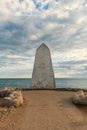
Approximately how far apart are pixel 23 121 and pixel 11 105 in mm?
2122

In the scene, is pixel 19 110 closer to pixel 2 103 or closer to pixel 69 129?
pixel 2 103

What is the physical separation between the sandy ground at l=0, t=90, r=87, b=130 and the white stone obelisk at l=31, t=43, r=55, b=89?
293 inches

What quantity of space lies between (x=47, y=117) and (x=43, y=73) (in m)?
10.0

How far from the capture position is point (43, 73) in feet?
60.6

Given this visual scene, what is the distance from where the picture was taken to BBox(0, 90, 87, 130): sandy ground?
746cm

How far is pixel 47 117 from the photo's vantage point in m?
8.49

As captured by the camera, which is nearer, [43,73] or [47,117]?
[47,117]

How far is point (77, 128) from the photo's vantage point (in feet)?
23.9

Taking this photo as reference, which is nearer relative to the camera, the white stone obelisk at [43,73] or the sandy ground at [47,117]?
the sandy ground at [47,117]

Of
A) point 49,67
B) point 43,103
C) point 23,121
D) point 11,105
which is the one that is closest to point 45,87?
point 49,67

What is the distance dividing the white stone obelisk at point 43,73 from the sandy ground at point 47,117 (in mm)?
7451

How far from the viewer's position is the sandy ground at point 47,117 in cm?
746

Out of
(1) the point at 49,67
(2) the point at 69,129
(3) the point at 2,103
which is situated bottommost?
(2) the point at 69,129

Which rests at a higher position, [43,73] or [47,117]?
[43,73]
